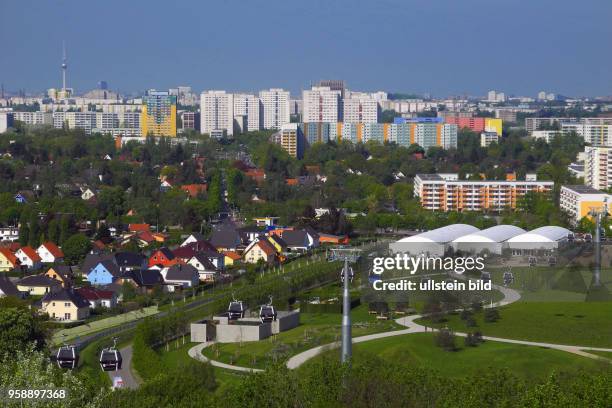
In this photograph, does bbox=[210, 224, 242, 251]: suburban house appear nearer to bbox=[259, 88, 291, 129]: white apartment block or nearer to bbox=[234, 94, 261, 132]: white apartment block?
bbox=[234, 94, 261, 132]: white apartment block

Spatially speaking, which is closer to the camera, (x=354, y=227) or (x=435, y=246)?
(x=435, y=246)

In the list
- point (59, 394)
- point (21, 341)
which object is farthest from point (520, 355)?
point (59, 394)

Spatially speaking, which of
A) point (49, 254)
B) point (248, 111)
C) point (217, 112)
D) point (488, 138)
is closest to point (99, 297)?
point (49, 254)

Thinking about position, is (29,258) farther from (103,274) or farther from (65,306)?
(65,306)

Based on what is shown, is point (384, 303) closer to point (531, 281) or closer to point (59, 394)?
point (531, 281)

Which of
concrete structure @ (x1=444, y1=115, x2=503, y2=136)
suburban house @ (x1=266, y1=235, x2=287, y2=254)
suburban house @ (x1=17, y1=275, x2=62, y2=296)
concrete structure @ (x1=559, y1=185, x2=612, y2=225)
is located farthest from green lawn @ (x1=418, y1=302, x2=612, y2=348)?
concrete structure @ (x1=444, y1=115, x2=503, y2=136)

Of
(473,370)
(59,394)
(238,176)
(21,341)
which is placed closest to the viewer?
(59,394)
